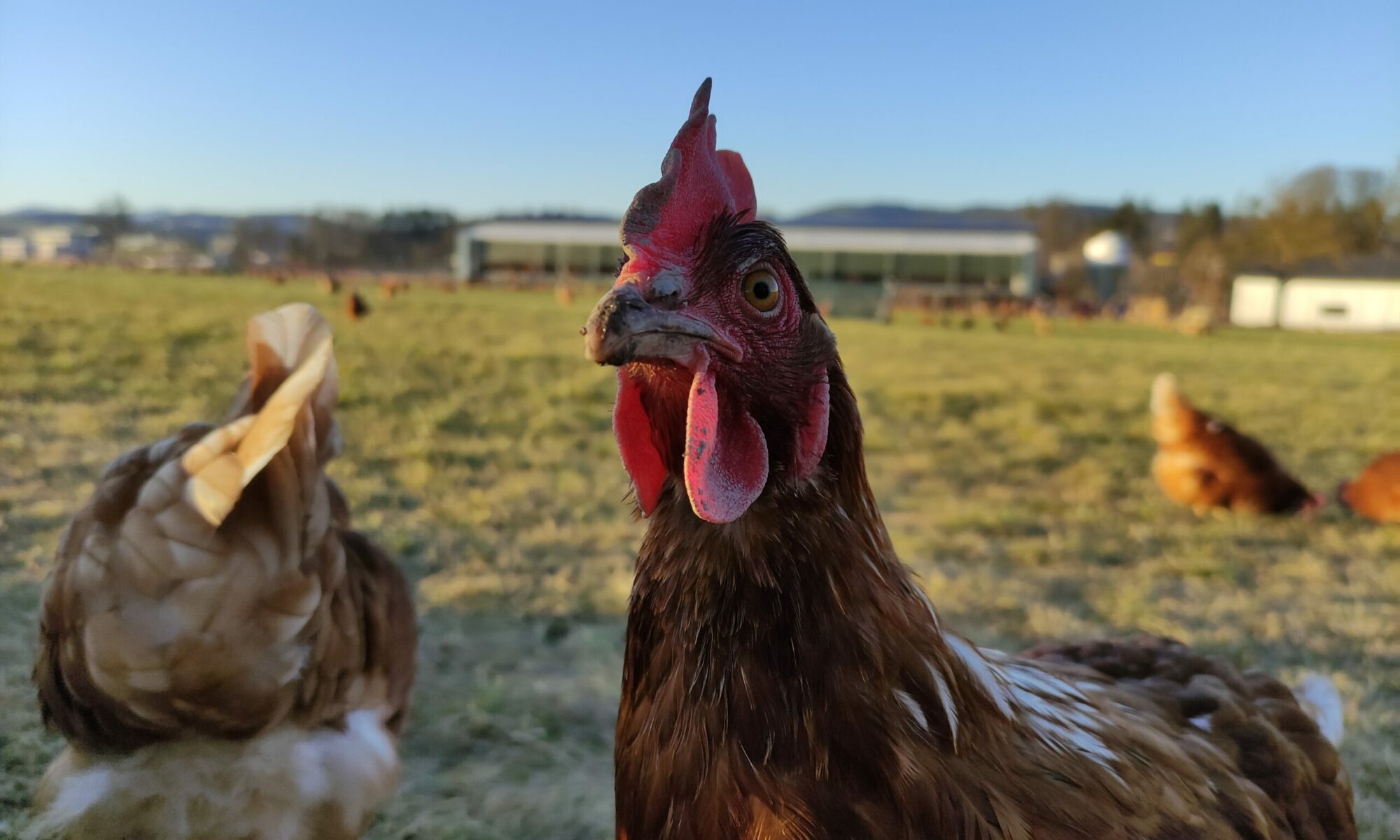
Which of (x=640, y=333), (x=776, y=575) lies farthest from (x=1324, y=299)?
(x=640, y=333)

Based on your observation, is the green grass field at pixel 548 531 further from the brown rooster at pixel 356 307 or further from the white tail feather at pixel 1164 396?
the white tail feather at pixel 1164 396

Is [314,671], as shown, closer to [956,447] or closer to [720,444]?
[720,444]

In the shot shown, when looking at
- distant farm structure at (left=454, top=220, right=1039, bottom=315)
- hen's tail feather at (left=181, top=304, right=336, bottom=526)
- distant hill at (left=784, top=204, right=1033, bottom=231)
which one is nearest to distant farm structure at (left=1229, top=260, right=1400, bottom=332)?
distant hill at (left=784, top=204, right=1033, bottom=231)

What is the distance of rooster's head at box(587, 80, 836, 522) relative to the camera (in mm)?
1021

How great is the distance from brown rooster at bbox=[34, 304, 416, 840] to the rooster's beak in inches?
42.2

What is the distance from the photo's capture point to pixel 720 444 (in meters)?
1.09

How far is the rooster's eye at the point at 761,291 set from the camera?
108cm

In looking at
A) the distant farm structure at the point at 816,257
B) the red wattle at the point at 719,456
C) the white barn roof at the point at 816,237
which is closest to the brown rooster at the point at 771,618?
the red wattle at the point at 719,456

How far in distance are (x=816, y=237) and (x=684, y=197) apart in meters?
17.8

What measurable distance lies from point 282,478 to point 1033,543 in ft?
14.0

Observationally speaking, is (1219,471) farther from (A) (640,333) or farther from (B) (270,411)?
(B) (270,411)

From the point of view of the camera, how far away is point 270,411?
170 centimetres

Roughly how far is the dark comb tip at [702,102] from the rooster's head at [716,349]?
14 cm

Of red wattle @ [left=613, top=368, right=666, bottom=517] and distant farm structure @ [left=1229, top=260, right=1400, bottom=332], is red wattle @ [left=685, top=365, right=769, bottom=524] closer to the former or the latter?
red wattle @ [left=613, top=368, right=666, bottom=517]
